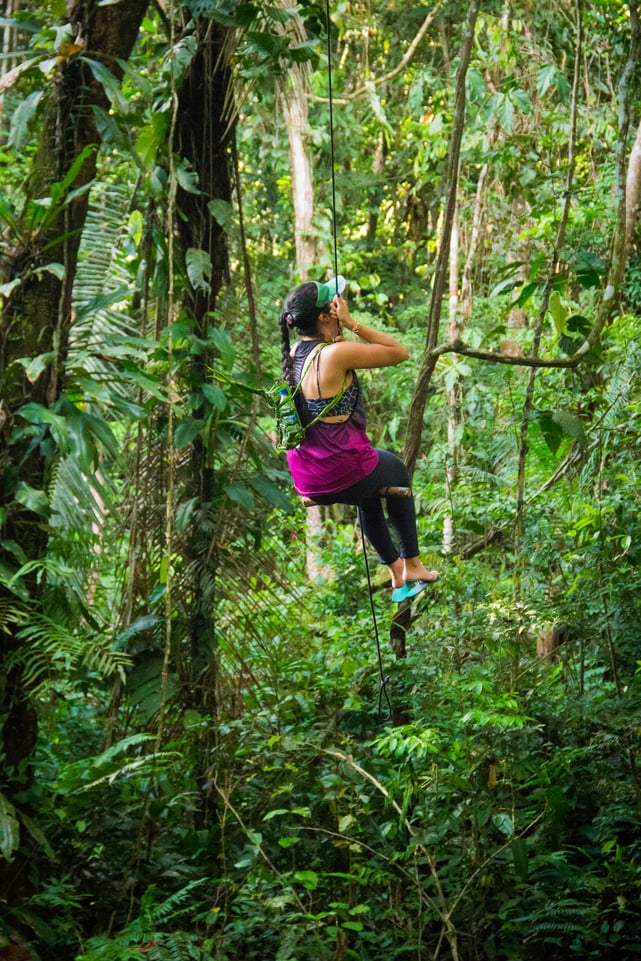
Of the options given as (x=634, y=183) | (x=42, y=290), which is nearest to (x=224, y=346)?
(x=42, y=290)

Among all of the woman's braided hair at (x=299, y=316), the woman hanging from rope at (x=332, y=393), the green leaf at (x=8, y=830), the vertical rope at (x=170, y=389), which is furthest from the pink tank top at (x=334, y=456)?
the green leaf at (x=8, y=830)

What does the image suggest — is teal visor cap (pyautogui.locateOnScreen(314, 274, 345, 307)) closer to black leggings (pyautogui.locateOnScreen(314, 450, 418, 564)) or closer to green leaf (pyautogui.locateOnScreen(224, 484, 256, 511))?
black leggings (pyautogui.locateOnScreen(314, 450, 418, 564))

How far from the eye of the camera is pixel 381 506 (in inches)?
154

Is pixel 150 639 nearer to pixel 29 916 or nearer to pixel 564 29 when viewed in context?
pixel 29 916

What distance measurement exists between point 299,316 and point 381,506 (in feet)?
2.79

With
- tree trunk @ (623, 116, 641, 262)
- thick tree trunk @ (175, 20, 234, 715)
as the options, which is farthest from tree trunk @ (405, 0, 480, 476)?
tree trunk @ (623, 116, 641, 262)

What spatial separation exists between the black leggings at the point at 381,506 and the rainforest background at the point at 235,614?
206mm

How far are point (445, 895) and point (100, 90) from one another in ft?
9.80

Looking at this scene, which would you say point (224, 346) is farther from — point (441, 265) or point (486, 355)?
point (486, 355)

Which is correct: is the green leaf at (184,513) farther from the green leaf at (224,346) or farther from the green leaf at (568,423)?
the green leaf at (568,423)

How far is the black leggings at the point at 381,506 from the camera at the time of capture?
3.64 metres

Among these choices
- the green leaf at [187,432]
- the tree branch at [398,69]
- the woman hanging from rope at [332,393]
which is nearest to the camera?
the woman hanging from rope at [332,393]

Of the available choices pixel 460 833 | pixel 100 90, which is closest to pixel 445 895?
pixel 460 833

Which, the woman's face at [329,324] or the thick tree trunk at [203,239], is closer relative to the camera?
the woman's face at [329,324]
